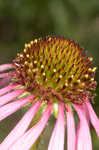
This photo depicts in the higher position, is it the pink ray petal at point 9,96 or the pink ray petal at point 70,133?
the pink ray petal at point 9,96

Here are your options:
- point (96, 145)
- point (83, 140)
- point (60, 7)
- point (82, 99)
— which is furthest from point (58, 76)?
point (60, 7)

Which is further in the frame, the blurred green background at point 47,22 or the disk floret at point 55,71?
the blurred green background at point 47,22

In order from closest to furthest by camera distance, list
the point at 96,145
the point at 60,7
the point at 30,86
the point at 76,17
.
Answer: the point at 30,86
the point at 96,145
the point at 60,7
the point at 76,17

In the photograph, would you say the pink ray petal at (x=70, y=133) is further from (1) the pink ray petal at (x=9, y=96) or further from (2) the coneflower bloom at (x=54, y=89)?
(1) the pink ray petal at (x=9, y=96)

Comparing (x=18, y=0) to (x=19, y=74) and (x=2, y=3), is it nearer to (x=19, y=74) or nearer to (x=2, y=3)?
(x=2, y=3)

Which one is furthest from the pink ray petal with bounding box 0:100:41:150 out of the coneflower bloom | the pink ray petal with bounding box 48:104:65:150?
the pink ray petal with bounding box 48:104:65:150

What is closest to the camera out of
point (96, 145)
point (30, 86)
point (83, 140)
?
point (83, 140)

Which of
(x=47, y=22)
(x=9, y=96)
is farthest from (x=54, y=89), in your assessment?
(x=47, y=22)

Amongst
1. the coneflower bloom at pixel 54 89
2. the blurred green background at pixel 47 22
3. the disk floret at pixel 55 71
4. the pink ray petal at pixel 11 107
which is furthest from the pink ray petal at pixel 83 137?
the blurred green background at pixel 47 22
